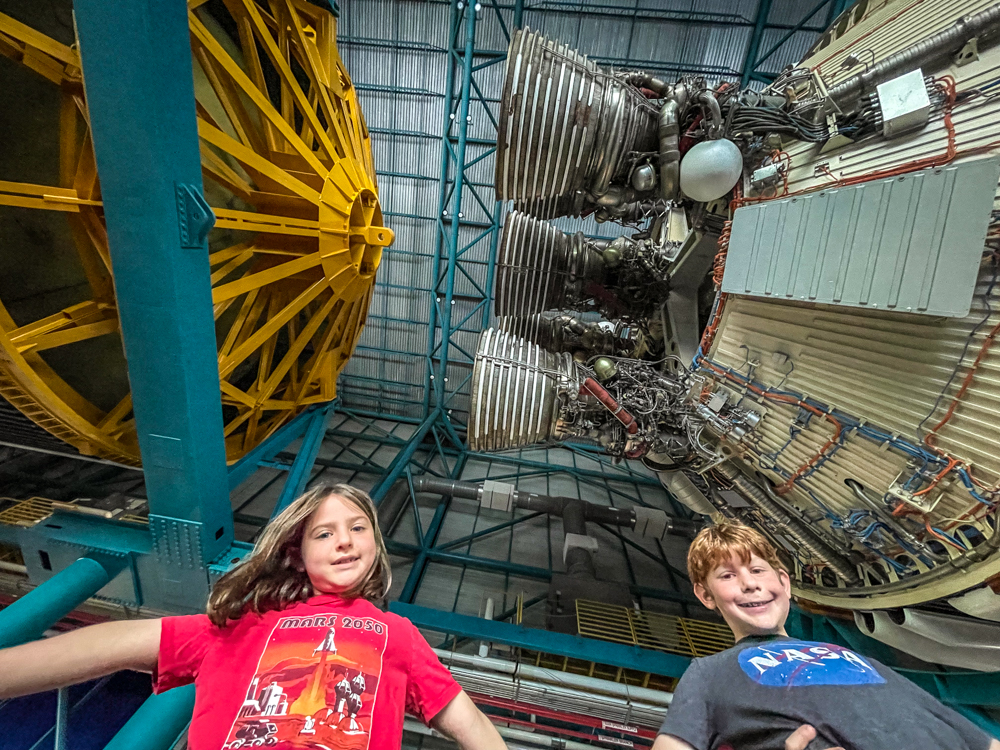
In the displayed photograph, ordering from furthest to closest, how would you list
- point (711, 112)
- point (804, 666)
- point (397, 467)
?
point (397, 467), point (711, 112), point (804, 666)

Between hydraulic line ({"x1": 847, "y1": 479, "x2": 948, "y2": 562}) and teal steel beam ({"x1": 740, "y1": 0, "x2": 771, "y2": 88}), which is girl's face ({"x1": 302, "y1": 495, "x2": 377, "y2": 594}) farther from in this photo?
teal steel beam ({"x1": 740, "y1": 0, "x2": 771, "y2": 88})

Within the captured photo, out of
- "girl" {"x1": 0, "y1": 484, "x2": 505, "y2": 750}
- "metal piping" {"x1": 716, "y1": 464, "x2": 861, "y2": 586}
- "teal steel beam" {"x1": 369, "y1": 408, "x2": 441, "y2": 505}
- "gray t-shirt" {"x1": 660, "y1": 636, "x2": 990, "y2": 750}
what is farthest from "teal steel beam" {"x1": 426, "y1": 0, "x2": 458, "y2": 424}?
"gray t-shirt" {"x1": 660, "y1": 636, "x2": 990, "y2": 750}

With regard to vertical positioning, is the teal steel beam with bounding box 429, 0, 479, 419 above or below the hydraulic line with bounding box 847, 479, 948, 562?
above

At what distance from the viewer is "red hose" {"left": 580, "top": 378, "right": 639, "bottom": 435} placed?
15.0 ft

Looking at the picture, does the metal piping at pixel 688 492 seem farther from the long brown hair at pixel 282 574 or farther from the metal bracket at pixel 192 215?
the metal bracket at pixel 192 215

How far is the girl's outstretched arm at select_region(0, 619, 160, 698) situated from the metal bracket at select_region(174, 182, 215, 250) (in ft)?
→ 7.19

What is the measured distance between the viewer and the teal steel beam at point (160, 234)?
2.50 metres

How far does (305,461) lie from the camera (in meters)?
5.28

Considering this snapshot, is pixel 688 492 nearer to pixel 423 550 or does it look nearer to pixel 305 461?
pixel 305 461

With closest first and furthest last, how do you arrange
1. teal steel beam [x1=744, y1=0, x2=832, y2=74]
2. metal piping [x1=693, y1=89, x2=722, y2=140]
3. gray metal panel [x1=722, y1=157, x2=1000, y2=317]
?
gray metal panel [x1=722, y1=157, x2=1000, y2=317]
metal piping [x1=693, y1=89, x2=722, y2=140]
teal steel beam [x1=744, y1=0, x2=832, y2=74]

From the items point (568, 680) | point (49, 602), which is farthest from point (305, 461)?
point (568, 680)

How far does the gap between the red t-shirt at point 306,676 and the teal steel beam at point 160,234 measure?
1.67 meters

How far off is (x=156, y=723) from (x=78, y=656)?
106 centimetres

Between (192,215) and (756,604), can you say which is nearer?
(756,604)
